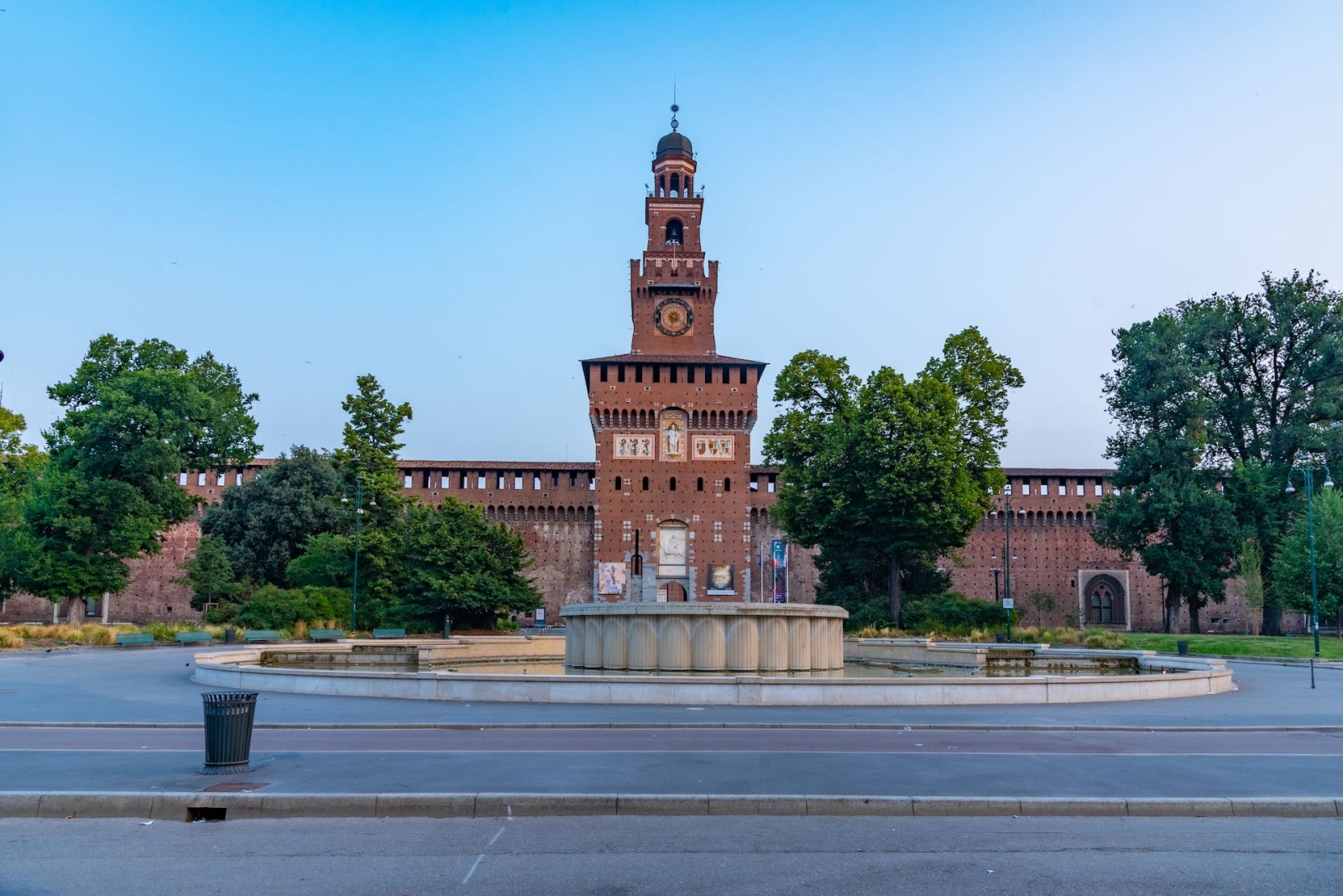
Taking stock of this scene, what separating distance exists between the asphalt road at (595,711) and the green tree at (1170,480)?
2708 centimetres

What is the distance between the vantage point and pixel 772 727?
531 inches

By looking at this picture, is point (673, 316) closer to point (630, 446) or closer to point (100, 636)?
point (630, 446)

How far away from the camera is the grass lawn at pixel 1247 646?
32597 mm

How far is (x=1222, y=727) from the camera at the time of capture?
13.4 meters

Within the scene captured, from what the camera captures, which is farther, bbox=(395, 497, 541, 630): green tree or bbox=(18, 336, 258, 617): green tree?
bbox=(18, 336, 258, 617): green tree


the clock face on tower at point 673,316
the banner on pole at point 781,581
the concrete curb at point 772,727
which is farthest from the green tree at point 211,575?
the concrete curb at point 772,727

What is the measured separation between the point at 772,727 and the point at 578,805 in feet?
18.6

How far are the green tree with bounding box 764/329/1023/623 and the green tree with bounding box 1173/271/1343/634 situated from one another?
32.0 feet

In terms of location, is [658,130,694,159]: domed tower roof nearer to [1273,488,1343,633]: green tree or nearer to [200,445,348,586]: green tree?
[200,445,348,586]: green tree

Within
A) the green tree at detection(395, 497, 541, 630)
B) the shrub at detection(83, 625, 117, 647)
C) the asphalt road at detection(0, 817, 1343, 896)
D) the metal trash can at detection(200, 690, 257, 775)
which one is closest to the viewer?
the asphalt road at detection(0, 817, 1343, 896)

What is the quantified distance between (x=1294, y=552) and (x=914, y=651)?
68.5ft

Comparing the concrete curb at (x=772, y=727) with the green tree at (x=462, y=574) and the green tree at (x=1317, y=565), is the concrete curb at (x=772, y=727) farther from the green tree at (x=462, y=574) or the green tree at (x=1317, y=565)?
the green tree at (x=1317, y=565)

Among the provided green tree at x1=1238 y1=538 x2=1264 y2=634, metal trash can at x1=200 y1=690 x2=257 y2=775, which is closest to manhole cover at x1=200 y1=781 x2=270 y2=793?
metal trash can at x1=200 y1=690 x2=257 y2=775

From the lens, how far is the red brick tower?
56.2 m
